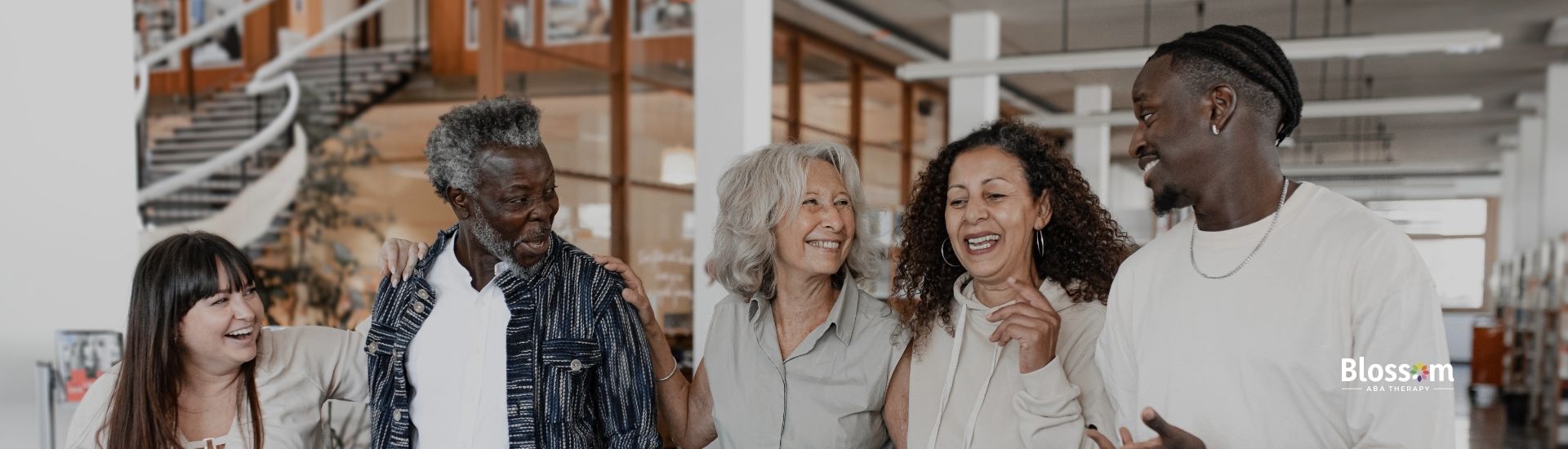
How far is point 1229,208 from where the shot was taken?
1.57 metres

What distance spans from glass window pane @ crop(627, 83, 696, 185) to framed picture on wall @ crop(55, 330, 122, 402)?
531 cm

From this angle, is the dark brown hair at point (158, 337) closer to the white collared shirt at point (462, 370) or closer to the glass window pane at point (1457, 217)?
the white collared shirt at point (462, 370)

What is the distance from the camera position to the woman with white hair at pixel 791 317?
2213 mm

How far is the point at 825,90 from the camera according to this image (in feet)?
36.5

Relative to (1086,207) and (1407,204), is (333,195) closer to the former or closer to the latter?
(1086,207)

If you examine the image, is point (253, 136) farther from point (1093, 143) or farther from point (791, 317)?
point (791, 317)

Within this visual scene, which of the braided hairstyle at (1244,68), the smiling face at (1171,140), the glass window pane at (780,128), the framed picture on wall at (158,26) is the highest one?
the framed picture on wall at (158,26)

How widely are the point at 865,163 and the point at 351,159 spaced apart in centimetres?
470

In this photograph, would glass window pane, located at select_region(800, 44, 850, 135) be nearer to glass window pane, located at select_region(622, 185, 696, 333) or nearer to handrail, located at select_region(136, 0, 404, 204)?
glass window pane, located at select_region(622, 185, 696, 333)

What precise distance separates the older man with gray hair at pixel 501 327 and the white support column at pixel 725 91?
6.12 feet

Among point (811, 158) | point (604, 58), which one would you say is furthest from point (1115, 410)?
point (604, 58)

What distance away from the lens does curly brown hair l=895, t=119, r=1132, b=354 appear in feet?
6.92

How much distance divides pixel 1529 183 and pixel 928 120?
6464 millimetres

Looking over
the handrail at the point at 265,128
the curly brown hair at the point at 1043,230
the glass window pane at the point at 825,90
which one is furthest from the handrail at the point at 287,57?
the curly brown hair at the point at 1043,230
